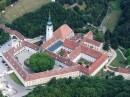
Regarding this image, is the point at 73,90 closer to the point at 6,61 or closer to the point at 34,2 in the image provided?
the point at 6,61

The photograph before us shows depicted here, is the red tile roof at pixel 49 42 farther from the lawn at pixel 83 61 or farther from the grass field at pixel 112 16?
the grass field at pixel 112 16

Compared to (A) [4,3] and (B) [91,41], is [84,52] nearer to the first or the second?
(B) [91,41]

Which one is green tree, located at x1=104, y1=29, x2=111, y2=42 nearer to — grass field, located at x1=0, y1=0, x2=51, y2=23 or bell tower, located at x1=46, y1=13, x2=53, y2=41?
bell tower, located at x1=46, y1=13, x2=53, y2=41

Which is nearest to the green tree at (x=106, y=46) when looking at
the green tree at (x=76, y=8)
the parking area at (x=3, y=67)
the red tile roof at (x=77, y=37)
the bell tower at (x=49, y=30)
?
the red tile roof at (x=77, y=37)

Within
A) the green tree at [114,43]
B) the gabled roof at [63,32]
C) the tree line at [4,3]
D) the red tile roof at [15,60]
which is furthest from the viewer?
the tree line at [4,3]

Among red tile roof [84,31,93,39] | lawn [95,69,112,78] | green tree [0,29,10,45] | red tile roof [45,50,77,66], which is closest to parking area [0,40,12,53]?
green tree [0,29,10,45]

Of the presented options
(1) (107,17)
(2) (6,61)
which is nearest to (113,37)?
(1) (107,17)
